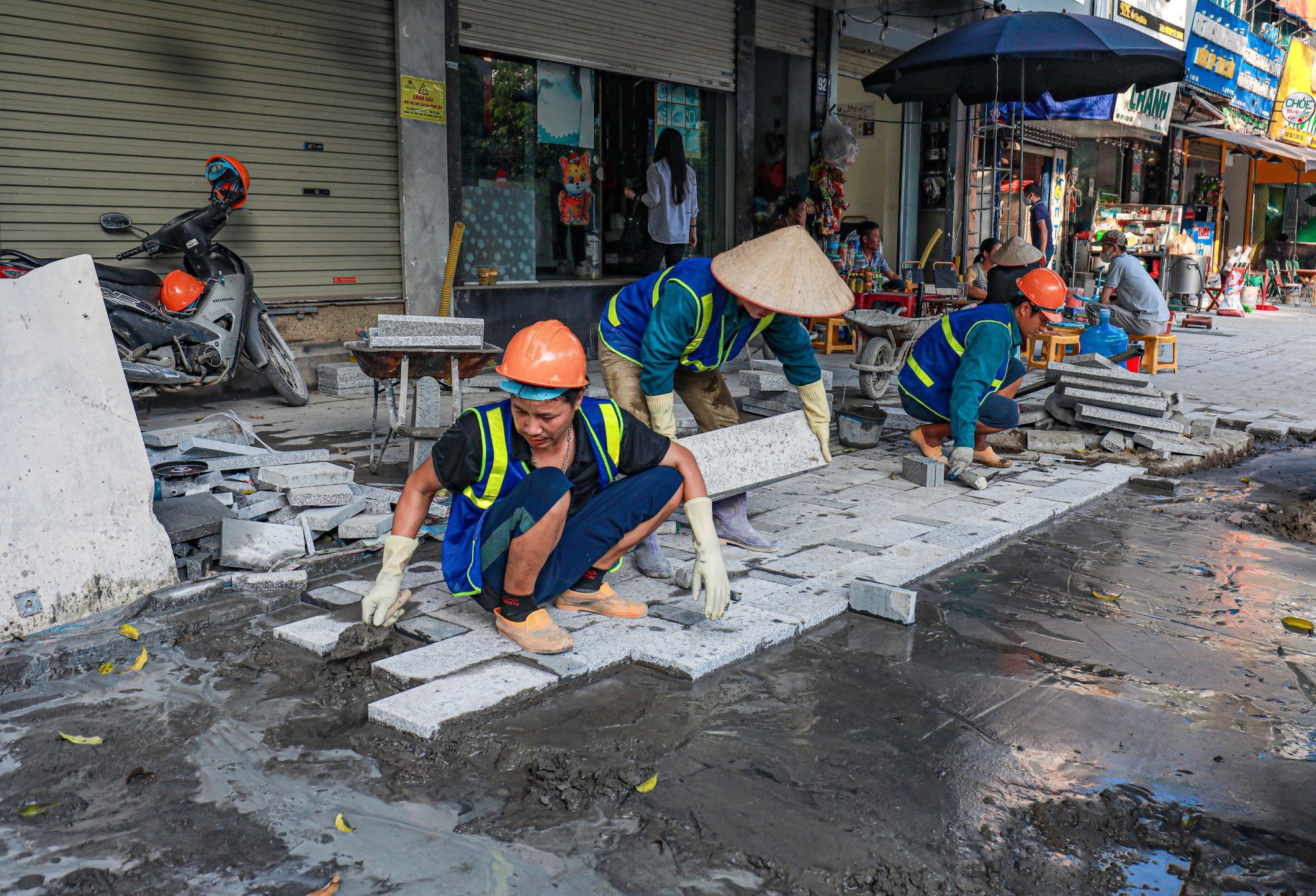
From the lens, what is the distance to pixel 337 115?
346 inches

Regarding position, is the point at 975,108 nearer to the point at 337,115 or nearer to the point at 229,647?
the point at 337,115

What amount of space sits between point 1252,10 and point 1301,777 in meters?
25.6

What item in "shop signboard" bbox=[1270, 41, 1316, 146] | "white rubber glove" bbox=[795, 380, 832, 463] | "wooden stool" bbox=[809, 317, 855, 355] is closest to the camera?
"white rubber glove" bbox=[795, 380, 832, 463]

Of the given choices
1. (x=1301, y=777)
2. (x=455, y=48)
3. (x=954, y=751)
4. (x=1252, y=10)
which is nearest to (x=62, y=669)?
(x=954, y=751)

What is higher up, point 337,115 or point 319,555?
point 337,115

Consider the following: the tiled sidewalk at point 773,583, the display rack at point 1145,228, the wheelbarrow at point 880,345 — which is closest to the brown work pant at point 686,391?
the tiled sidewalk at point 773,583

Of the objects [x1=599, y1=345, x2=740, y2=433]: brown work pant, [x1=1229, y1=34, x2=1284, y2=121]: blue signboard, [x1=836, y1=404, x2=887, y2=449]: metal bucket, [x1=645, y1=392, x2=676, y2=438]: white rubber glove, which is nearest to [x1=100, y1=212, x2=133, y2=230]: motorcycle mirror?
[x1=599, y1=345, x2=740, y2=433]: brown work pant

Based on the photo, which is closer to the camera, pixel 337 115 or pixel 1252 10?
pixel 337 115

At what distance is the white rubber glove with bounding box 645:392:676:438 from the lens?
477 cm

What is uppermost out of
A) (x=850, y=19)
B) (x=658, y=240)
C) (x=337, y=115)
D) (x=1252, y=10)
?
(x=1252, y=10)

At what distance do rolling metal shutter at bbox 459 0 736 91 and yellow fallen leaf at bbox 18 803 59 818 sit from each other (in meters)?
8.09

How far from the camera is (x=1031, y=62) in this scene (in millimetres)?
10320

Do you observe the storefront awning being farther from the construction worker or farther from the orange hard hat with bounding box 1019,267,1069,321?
the construction worker

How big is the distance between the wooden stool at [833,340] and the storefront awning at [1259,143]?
1234cm
